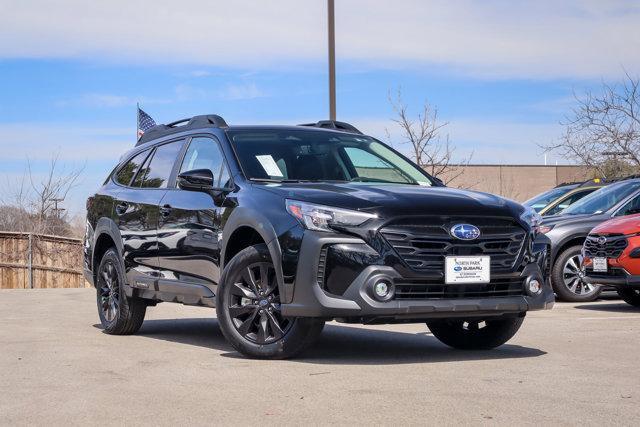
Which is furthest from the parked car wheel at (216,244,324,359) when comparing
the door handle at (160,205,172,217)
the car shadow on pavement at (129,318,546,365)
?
the door handle at (160,205,172,217)

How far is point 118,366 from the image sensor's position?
755cm

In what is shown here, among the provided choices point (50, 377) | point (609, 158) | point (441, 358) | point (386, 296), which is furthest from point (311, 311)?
point (609, 158)

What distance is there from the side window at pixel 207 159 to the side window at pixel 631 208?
7558 millimetres

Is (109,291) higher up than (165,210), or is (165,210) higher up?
(165,210)

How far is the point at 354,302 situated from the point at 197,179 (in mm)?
1915

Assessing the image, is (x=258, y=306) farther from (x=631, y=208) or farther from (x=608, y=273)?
(x=631, y=208)

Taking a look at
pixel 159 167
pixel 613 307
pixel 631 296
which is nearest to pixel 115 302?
pixel 159 167

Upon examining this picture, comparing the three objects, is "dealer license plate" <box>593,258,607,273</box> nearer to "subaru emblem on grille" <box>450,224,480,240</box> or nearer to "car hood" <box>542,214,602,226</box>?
"car hood" <box>542,214,602,226</box>

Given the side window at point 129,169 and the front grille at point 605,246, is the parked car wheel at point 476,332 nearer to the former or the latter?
the side window at point 129,169

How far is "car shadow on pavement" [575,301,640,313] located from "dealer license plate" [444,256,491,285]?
6.10m

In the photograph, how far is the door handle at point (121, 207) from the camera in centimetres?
1000

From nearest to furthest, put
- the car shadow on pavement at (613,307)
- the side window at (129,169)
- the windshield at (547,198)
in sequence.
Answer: the side window at (129,169), the car shadow on pavement at (613,307), the windshield at (547,198)

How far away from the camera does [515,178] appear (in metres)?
53.7

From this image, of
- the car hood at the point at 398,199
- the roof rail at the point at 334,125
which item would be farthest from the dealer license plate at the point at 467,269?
Result: the roof rail at the point at 334,125
